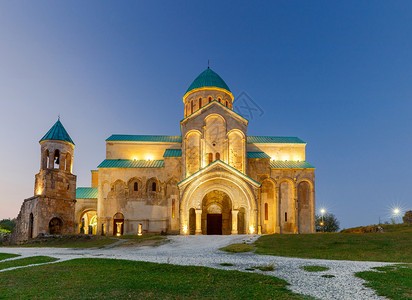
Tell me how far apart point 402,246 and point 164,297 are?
1657 centimetres

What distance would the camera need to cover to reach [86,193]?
135ft

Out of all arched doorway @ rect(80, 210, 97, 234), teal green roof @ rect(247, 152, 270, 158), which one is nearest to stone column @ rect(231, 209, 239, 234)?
teal green roof @ rect(247, 152, 270, 158)

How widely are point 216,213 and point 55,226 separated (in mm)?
15955

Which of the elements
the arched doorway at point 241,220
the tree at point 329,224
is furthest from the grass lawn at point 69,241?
the tree at point 329,224

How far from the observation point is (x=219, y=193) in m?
34.7

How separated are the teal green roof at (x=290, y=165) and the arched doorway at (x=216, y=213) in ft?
23.1

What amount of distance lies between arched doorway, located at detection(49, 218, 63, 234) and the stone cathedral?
0.10 meters

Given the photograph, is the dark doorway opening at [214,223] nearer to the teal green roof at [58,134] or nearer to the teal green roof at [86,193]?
the teal green roof at [86,193]

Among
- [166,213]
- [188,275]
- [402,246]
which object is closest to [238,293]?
[188,275]

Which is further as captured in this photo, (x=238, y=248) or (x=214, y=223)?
(x=214, y=223)

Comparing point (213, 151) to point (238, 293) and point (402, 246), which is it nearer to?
point (402, 246)

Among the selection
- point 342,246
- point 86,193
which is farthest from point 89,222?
point 342,246

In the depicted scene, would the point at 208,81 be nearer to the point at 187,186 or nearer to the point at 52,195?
the point at 187,186

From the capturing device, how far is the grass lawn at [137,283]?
9.51m
